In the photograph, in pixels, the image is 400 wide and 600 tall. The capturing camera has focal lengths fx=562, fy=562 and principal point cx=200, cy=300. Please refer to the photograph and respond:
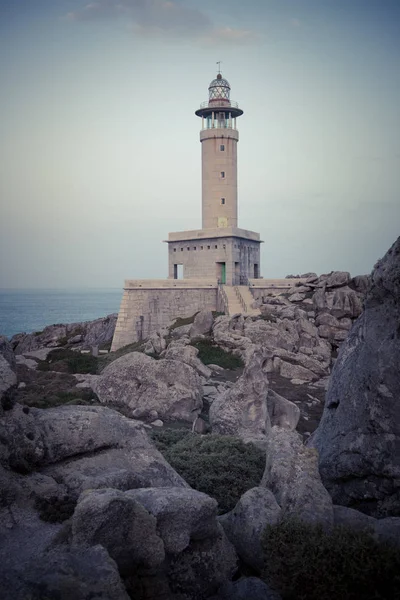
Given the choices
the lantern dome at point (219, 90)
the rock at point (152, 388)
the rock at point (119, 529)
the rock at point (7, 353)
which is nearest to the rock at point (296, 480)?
the rock at point (119, 529)

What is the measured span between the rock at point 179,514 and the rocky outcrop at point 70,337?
136 feet

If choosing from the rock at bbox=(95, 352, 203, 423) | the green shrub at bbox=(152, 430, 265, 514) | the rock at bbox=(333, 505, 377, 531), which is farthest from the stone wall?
the rock at bbox=(333, 505, 377, 531)

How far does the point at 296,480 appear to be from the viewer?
8.67 meters

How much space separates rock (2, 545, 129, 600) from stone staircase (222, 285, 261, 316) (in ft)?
115

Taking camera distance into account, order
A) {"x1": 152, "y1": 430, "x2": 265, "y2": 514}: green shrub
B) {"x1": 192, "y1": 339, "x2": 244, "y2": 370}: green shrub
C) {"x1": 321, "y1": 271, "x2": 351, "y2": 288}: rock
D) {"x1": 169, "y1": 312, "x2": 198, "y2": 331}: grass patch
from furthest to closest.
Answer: {"x1": 169, "y1": 312, "x2": 198, "y2": 331}: grass patch, {"x1": 321, "y1": 271, "x2": 351, "y2": 288}: rock, {"x1": 192, "y1": 339, "x2": 244, "y2": 370}: green shrub, {"x1": 152, "y1": 430, "x2": 265, "y2": 514}: green shrub

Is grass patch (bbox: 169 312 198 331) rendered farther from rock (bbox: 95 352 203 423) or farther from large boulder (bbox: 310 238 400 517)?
large boulder (bbox: 310 238 400 517)

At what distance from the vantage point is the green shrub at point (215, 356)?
30.4 meters

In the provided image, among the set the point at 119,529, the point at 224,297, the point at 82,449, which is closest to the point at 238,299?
the point at 224,297

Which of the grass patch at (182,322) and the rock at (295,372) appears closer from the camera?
the rock at (295,372)

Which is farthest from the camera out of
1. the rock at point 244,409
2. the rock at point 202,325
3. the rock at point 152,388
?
the rock at point 202,325

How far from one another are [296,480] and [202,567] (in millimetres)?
2015

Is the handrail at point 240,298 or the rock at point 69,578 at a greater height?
the handrail at point 240,298

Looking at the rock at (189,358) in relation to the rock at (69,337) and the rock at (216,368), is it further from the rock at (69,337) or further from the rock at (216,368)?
the rock at (69,337)

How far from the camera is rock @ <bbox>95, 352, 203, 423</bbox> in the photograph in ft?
61.0
